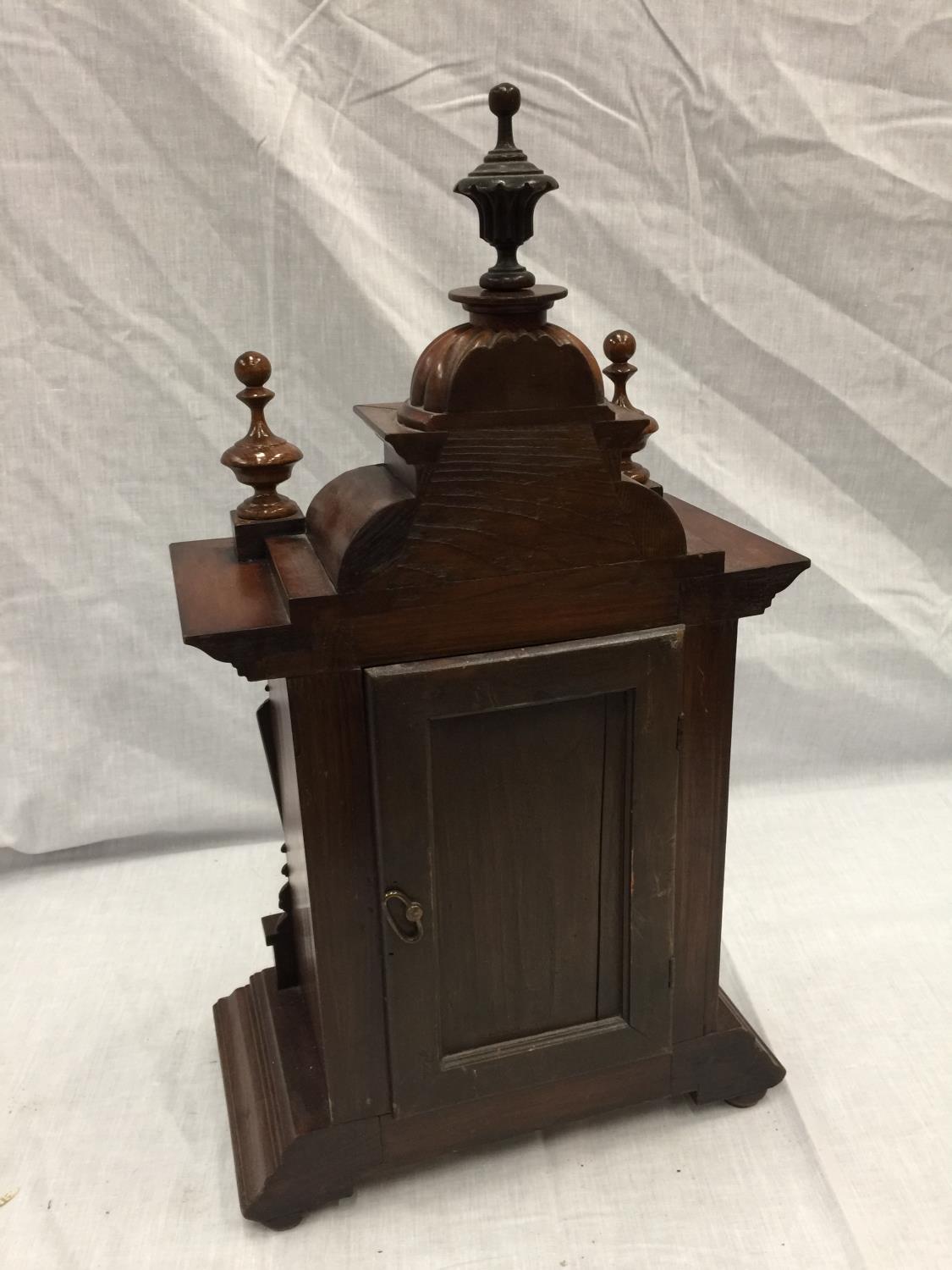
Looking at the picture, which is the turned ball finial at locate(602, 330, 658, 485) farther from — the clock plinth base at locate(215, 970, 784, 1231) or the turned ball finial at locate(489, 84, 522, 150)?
the clock plinth base at locate(215, 970, 784, 1231)

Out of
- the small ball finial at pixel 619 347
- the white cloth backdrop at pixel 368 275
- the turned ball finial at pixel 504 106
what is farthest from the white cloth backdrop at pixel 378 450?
the turned ball finial at pixel 504 106

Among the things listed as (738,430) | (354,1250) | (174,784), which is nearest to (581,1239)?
(354,1250)

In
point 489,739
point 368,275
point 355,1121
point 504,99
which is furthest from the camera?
point 368,275

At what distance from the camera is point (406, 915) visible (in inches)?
45.2

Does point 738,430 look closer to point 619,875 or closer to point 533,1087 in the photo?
point 619,875

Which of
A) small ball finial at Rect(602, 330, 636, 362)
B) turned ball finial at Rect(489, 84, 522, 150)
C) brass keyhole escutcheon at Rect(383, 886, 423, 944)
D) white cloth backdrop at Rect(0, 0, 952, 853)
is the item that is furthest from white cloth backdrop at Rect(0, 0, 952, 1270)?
turned ball finial at Rect(489, 84, 522, 150)

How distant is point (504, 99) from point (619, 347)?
32 cm

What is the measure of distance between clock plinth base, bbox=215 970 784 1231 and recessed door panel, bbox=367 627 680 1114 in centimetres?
4

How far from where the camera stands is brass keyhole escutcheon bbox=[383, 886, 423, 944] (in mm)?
1144

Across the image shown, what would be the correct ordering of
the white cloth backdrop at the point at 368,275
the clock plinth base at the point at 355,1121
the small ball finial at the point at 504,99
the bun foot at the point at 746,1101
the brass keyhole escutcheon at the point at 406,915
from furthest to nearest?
1. the white cloth backdrop at the point at 368,275
2. the bun foot at the point at 746,1101
3. the clock plinth base at the point at 355,1121
4. the brass keyhole escutcheon at the point at 406,915
5. the small ball finial at the point at 504,99

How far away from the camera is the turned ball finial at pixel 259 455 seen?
1.20 metres

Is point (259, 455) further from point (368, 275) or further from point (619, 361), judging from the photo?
point (368, 275)

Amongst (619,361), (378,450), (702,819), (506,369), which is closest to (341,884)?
(702,819)

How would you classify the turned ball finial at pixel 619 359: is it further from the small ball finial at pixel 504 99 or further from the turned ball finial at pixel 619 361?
the small ball finial at pixel 504 99
